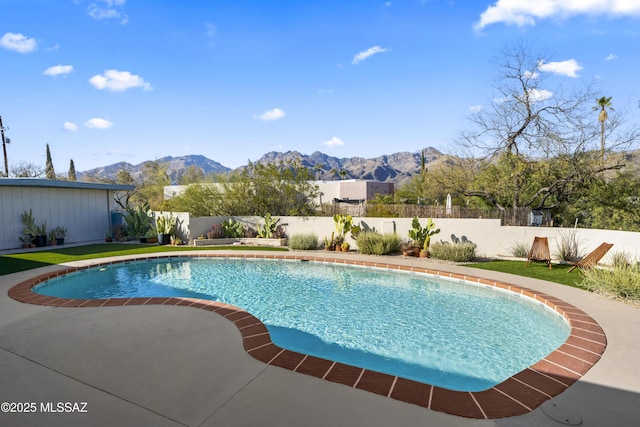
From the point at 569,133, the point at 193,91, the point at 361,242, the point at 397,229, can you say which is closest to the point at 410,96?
the point at 569,133

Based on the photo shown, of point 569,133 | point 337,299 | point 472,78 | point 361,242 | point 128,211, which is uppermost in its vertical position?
point 472,78

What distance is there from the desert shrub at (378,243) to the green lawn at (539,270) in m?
2.73

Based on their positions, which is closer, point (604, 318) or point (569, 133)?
point (604, 318)

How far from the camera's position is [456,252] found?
9945mm

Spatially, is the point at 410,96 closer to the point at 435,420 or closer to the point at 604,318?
the point at 604,318

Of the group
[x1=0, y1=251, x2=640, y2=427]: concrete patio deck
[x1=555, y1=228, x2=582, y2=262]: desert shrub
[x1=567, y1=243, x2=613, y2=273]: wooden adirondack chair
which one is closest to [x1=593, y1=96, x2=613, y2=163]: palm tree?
[x1=555, y1=228, x2=582, y2=262]: desert shrub

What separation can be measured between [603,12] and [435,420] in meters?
14.7

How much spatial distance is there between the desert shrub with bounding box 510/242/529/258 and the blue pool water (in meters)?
4.05

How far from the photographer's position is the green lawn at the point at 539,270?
7.29 meters

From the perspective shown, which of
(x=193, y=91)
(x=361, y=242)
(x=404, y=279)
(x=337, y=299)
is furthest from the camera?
(x=193, y=91)

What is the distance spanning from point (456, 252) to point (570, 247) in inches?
136

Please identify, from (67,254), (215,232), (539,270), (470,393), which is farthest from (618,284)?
(67,254)

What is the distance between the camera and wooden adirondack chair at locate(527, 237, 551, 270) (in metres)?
8.81

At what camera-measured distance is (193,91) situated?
17516 mm
